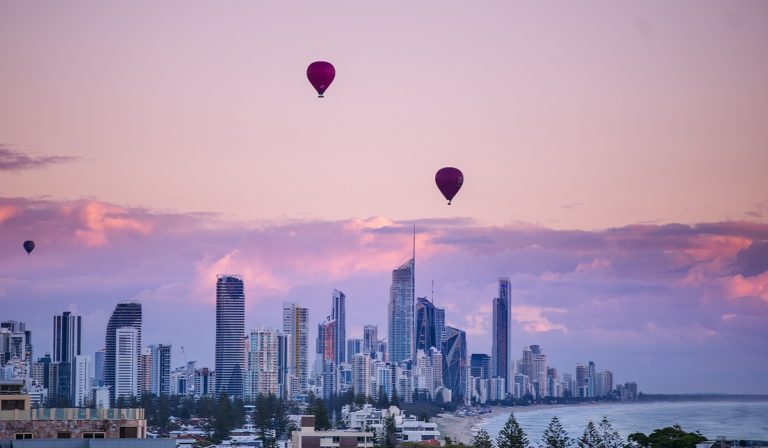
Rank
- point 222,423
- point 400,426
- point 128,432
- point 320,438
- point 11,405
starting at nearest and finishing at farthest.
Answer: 1. point 128,432
2. point 11,405
3. point 320,438
4. point 400,426
5. point 222,423

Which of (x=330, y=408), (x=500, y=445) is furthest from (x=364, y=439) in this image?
(x=330, y=408)

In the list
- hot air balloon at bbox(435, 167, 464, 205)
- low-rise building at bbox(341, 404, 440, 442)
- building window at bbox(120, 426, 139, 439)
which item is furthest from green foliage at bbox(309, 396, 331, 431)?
A: building window at bbox(120, 426, 139, 439)

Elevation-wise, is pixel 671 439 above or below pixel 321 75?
below

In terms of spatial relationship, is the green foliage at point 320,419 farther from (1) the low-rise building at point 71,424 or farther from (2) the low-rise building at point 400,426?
(1) the low-rise building at point 71,424

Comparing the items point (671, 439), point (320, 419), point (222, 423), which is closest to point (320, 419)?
point (320, 419)

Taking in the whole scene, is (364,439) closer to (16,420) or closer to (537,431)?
(16,420)

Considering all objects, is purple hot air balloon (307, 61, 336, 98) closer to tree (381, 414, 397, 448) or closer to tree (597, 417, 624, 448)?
tree (597, 417, 624, 448)

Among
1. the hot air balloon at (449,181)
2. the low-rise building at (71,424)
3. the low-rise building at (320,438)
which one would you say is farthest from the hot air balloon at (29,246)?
the low-rise building at (71,424)

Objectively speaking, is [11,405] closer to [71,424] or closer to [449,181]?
[71,424]
